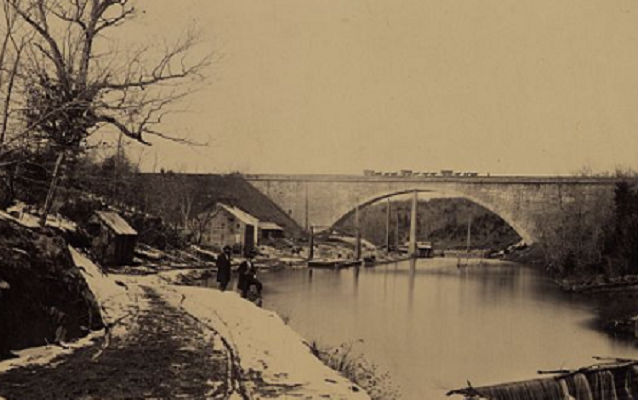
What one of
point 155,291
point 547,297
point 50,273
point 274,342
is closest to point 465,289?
point 547,297

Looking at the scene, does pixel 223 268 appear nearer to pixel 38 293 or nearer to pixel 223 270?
pixel 223 270

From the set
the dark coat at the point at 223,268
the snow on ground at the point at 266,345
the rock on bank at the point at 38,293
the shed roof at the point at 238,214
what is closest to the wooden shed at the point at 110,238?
the dark coat at the point at 223,268

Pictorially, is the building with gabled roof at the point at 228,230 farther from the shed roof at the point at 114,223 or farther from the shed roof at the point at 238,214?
the shed roof at the point at 114,223

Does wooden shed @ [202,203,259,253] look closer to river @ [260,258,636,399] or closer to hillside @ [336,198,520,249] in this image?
river @ [260,258,636,399]

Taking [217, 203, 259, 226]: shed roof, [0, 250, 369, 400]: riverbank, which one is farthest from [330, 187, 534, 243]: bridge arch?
[0, 250, 369, 400]: riverbank

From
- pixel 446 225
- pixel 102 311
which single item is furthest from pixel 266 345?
pixel 446 225
